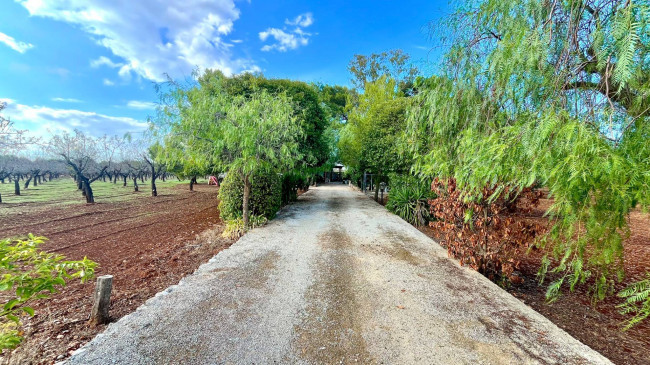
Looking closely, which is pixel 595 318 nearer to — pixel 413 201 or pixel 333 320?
pixel 333 320

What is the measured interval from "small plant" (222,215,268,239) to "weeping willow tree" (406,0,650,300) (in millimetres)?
4980

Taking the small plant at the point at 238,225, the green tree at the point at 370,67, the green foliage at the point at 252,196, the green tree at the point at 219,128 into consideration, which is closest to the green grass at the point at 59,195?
the green foliage at the point at 252,196

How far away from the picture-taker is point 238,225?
6688mm

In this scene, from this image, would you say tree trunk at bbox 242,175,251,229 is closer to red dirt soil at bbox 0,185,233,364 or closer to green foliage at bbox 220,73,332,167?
red dirt soil at bbox 0,185,233,364

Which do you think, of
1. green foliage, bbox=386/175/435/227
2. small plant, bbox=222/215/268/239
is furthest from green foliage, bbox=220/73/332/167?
green foliage, bbox=386/175/435/227

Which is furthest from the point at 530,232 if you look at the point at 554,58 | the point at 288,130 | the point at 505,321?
the point at 288,130

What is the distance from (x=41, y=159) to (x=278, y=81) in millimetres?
31398

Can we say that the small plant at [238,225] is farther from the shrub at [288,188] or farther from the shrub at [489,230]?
the shrub at [489,230]

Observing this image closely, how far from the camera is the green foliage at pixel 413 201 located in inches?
336

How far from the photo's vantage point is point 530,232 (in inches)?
146

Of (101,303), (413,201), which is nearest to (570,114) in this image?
(101,303)

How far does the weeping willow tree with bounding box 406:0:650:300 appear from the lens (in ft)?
6.00

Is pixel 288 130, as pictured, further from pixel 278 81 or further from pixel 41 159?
pixel 41 159

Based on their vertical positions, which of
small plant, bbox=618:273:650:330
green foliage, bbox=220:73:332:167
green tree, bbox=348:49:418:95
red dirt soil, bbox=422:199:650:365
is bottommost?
red dirt soil, bbox=422:199:650:365
